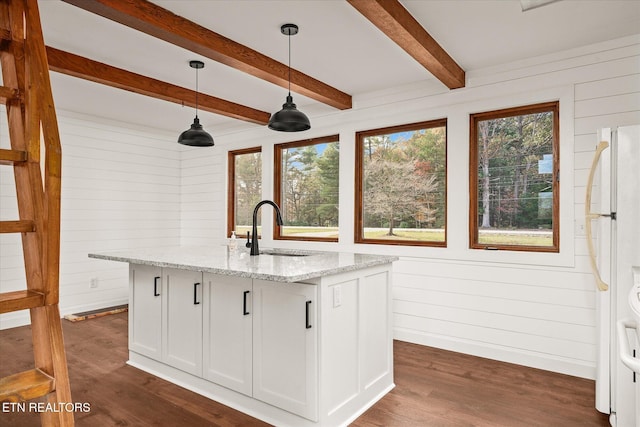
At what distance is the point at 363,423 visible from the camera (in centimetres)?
246

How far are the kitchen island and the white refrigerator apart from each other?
52.9 inches

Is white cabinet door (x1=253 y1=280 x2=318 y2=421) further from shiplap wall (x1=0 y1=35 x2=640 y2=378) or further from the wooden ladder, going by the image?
shiplap wall (x1=0 y1=35 x2=640 y2=378)

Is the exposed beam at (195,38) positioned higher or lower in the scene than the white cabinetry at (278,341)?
higher

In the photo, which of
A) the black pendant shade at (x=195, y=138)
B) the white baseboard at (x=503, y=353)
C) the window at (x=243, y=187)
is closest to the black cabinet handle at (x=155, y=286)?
the black pendant shade at (x=195, y=138)

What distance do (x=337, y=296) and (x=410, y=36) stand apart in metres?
1.81

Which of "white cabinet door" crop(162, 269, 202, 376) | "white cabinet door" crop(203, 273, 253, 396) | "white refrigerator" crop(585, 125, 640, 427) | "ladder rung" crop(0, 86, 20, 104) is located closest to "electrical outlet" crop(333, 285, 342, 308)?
"white cabinet door" crop(203, 273, 253, 396)

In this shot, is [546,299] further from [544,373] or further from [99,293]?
[99,293]

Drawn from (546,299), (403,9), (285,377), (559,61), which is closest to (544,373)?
(546,299)

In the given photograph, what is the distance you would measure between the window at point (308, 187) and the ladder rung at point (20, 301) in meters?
3.73

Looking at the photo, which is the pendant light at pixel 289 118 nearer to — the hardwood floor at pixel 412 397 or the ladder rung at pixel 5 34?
the ladder rung at pixel 5 34

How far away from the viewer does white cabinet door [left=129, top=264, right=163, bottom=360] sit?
10.4ft

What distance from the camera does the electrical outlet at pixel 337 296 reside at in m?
2.40

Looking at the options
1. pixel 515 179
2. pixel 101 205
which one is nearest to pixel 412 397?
pixel 515 179

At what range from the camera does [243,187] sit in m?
5.86
